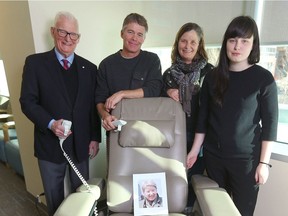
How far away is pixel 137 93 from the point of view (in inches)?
57.6

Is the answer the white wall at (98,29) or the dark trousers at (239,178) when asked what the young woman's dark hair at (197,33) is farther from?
the dark trousers at (239,178)

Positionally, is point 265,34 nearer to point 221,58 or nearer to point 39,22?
point 221,58

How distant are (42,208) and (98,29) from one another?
1705mm

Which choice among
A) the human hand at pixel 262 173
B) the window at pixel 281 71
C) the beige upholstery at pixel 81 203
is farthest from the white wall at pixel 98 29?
the beige upholstery at pixel 81 203

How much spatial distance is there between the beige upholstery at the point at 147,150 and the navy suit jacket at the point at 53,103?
0.69 feet

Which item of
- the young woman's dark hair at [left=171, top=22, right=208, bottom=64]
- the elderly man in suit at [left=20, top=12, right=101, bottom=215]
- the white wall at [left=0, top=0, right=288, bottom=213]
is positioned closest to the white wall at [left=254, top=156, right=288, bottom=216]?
the white wall at [left=0, top=0, right=288, bottom=213]

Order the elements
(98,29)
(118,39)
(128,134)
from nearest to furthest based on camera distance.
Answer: (128,134) < (98,29) < (118,39)

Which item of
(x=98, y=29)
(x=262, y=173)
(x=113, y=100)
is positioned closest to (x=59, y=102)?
(x=113, y=100)

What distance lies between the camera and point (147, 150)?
1.41 metres

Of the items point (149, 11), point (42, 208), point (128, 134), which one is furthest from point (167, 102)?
point (42, 208)

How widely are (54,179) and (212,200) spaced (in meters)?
0.96

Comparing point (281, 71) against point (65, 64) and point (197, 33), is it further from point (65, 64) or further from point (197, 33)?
point (65, 64)

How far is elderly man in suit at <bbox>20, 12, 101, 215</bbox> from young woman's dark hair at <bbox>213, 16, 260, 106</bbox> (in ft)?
2.54

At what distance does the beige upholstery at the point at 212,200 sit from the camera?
1.04 meters
